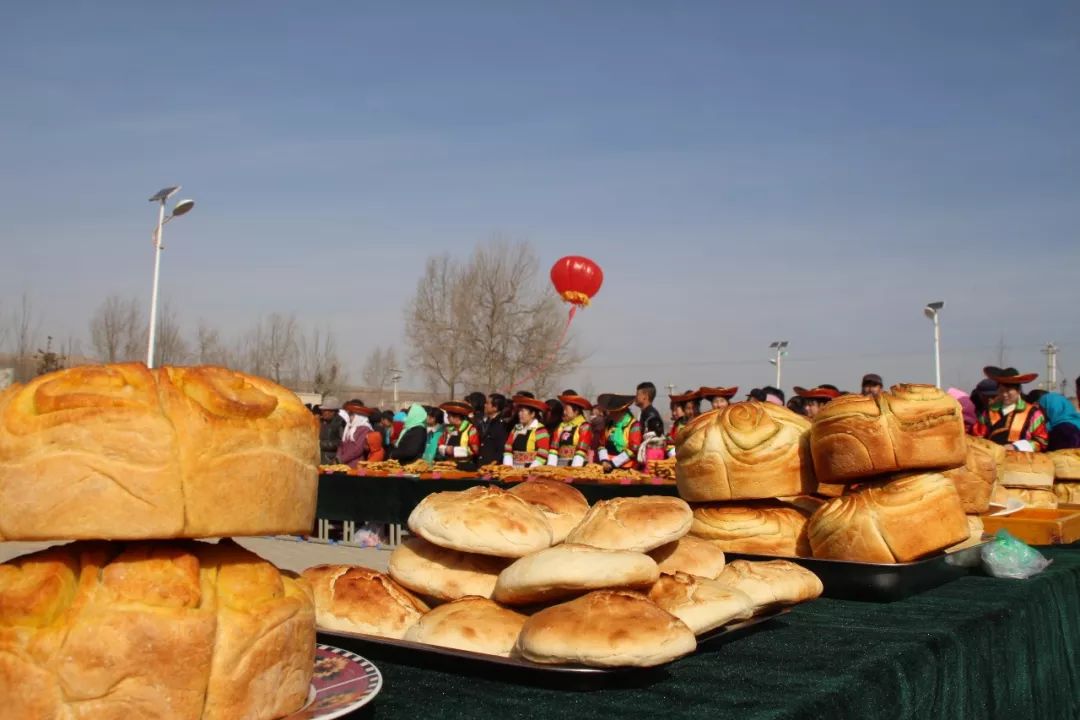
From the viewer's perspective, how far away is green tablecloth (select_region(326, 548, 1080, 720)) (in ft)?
5.39

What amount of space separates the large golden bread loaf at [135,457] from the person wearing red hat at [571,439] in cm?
1062

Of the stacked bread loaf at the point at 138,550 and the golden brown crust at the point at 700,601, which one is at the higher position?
the stacked bread loaf at the point at 138,550

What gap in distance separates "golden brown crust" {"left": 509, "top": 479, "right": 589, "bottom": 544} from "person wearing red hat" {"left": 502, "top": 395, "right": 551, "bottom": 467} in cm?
946

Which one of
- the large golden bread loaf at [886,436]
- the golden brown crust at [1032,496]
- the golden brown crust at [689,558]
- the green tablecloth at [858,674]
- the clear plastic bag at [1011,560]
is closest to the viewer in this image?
the green tablecloth at [858,674]

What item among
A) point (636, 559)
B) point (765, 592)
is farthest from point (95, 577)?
point (765, 592)

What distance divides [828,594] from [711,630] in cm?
102

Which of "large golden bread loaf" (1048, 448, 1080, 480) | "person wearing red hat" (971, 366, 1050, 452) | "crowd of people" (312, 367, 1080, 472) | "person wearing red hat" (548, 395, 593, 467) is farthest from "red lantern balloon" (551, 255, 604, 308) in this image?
"large golden bread loaf" (1048, 448, 1080, 480)

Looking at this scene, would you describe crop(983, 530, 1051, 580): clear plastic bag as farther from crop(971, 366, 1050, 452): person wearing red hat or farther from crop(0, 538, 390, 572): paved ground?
crop(0, 538, 390, 572): paved ground

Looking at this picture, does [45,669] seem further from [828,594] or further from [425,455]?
[425,455]

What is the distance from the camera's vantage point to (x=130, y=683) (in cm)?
129

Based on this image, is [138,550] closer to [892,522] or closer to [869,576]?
[869,576]

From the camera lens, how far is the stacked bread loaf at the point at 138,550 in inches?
50.6

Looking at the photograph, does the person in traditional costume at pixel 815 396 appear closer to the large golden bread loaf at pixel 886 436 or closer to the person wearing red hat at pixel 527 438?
the person wearing red hat at pixel 527 438

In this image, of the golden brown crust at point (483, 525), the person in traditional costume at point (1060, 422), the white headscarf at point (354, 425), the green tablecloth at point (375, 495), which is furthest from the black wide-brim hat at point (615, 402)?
the golden brown crust at point (483, 525)
